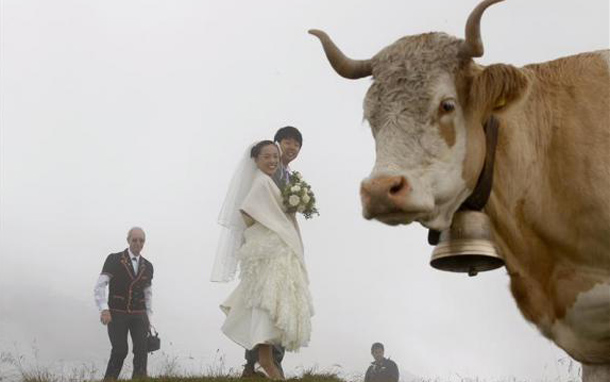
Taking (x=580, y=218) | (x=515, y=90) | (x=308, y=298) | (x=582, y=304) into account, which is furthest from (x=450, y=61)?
(x=308, y=298)

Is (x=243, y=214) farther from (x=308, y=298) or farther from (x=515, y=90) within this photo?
(x=515, y=90)

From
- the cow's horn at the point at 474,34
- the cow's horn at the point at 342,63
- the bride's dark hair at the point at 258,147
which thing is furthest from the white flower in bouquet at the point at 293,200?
the cow's horn at the point at 474,34

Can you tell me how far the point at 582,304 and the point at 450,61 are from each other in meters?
1.73

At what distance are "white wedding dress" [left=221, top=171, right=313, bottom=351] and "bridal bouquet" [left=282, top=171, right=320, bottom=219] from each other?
0.45 ft

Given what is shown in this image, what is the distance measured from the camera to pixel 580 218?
579 cm

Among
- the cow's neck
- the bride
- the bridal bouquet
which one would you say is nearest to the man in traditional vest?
the bride

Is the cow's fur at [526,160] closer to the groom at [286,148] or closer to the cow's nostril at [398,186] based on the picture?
the cow's nostril at [398,186]

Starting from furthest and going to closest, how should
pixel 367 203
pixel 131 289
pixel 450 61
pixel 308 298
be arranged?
pixel 131 289 → pixel 308 298 → pixel 450 61 → pixel 367 203

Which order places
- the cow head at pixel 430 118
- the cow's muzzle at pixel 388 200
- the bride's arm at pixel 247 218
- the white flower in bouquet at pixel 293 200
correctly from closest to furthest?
the cow's muzzle at pixel 388 200 < the cow head at pixel 430 118 < the white flower in bouquet at pixel 293 200 < the bride's arm at pixel 247 218

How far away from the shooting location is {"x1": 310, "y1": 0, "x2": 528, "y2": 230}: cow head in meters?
5.19

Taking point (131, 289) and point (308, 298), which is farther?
point (131, 289)

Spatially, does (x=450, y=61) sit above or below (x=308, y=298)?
above

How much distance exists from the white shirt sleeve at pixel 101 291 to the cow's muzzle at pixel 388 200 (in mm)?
9443

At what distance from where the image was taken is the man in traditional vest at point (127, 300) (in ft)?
45.3
